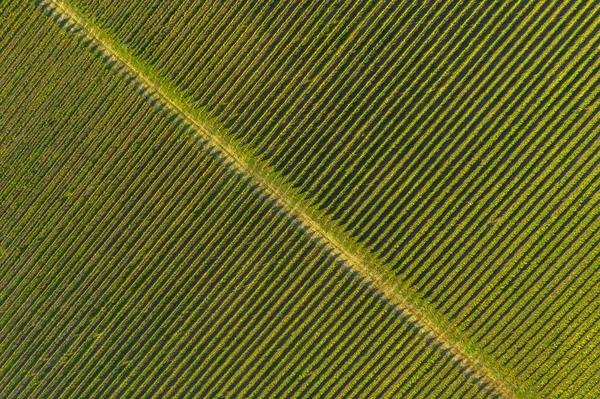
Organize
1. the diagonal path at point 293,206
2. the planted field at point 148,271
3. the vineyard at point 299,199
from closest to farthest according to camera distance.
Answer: the vineyard at point 299,199 → the diagonal path at point 293,206 → the planted field at point 148,271

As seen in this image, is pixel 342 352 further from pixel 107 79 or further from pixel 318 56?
pixel 107 79

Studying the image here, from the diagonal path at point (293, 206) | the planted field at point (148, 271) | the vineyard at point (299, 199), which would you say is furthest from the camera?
the planted field at point (148, 271)

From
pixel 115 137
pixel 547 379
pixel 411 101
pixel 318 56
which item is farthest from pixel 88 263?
pixel 547 379

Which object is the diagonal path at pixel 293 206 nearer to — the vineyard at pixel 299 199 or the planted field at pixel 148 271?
the vineyard at pixel 299 199

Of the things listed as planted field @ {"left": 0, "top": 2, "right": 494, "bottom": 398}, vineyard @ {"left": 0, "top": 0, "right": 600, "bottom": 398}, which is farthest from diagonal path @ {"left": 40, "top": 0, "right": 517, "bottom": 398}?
planted field @ {"left": 0, "top": 2, "right": 494, "bottom": 398}

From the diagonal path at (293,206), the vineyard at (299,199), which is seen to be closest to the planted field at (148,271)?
the vineyard at (299,199)

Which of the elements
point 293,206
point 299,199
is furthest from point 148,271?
point 299,199
